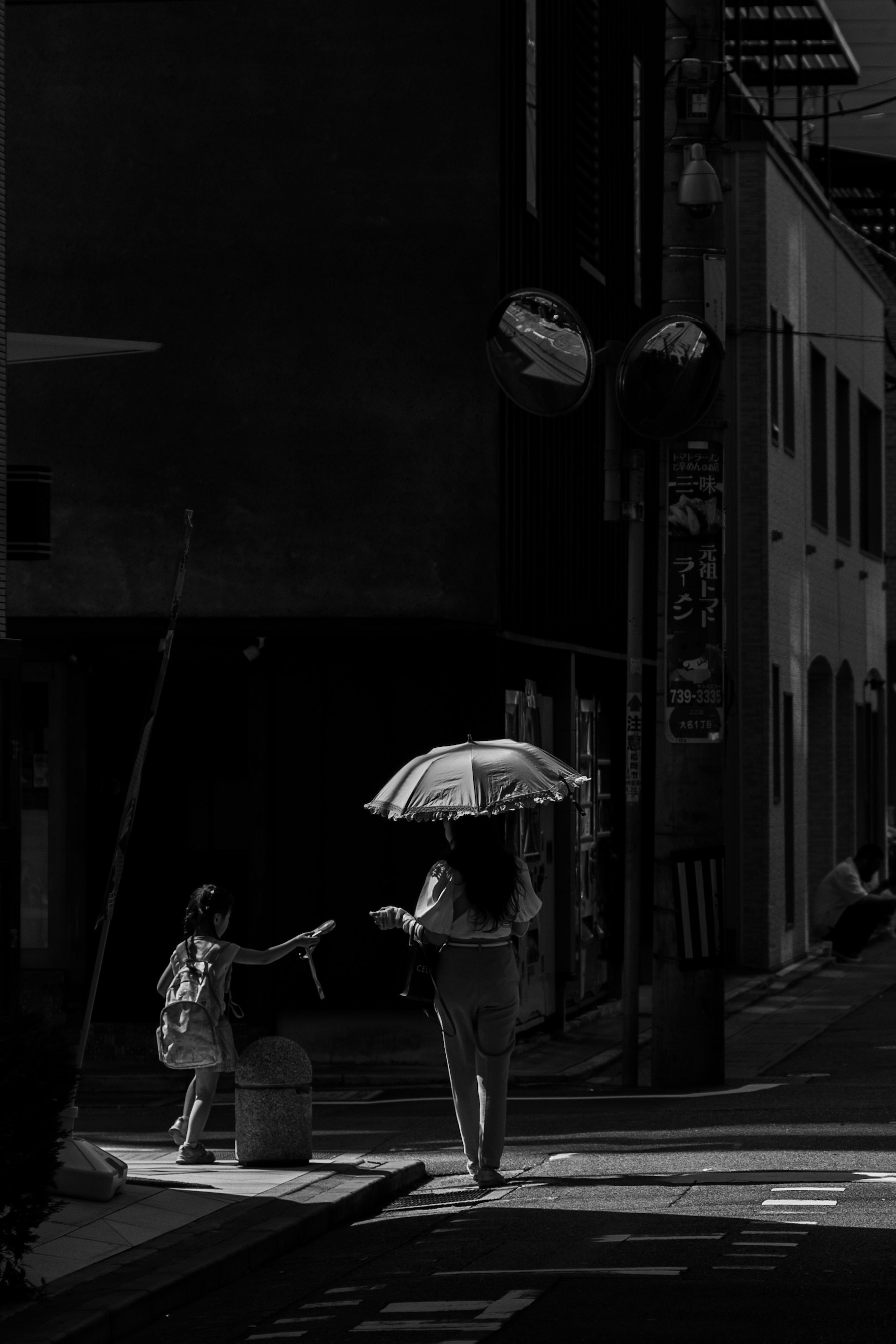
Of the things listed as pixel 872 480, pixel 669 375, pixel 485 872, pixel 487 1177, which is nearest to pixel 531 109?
pixel 669 375

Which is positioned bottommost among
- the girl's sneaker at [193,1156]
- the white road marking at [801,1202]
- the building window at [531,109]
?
the girl's sneaker at [193,1156]

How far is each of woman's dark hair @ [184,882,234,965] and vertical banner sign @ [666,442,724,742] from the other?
4.16 meters

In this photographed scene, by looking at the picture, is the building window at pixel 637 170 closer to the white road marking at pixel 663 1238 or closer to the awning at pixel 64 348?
the awning at pixel 64 348

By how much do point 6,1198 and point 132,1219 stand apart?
6.48 feet

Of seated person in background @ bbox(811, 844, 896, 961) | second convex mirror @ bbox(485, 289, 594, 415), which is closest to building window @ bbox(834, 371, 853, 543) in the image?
seated person in background @ bbox(811, 844, 896, 961)

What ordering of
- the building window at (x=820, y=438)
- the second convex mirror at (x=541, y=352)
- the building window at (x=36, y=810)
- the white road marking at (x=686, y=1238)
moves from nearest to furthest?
1. the white road marking at (x=686, y=1238)
2. the second convex mirror at (x=541, y=352)
3. the building window at (x=36, y=810)
4. the building window at (x=820, y=438)

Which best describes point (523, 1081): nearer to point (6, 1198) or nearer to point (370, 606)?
point (370, 606)

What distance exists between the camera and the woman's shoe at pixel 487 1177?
1129 centimetres

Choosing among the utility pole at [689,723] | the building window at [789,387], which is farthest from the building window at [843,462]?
the utility pole at [689,723]

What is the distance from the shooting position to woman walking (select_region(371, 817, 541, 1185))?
1124cm

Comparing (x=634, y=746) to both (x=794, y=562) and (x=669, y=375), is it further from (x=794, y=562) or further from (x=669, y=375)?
(x=794, y=562)

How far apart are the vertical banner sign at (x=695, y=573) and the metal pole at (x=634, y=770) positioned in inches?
8.5

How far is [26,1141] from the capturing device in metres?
8.47

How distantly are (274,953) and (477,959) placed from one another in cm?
142
